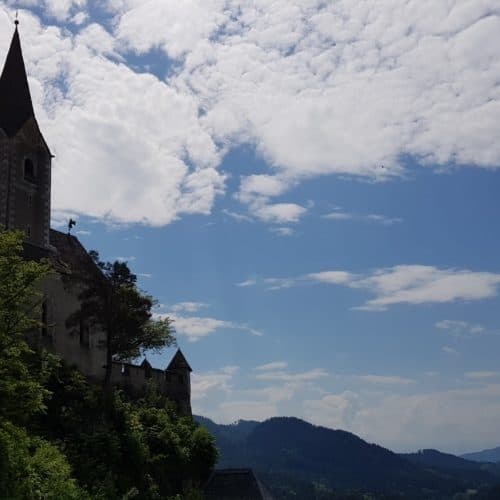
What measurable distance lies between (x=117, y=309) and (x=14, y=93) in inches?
749

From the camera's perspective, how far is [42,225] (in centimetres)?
5456

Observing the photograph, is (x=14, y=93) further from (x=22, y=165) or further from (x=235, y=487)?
(x=235, y=487)

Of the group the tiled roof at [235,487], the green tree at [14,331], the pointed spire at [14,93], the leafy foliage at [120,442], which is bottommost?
the tiled roof at [235,487]

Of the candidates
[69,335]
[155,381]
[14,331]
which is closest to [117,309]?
[69,335]

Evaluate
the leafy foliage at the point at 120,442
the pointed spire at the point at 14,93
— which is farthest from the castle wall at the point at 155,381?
the pointed spire at the point at 14,93

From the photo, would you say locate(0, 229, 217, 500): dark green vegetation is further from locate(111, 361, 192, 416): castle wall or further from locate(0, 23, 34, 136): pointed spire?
locate(0, 23, 34, 136): pointed spire

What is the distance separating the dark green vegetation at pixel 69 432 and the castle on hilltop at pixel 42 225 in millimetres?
2505

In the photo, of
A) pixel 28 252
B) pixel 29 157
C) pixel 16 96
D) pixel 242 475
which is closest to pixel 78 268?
pixel 28 252

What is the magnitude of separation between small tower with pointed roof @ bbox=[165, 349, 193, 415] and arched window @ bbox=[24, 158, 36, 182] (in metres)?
18.3

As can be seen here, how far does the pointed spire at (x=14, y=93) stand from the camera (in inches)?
2146

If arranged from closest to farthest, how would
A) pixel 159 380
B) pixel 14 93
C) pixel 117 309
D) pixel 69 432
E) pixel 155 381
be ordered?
pixel 69 432 < pixel 117 309 < pixel 14 93 < pixel 155 381 < pixel 159 380

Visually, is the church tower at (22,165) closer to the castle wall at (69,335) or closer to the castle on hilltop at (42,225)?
the castle on hilltop at (42,225)

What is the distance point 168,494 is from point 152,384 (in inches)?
557

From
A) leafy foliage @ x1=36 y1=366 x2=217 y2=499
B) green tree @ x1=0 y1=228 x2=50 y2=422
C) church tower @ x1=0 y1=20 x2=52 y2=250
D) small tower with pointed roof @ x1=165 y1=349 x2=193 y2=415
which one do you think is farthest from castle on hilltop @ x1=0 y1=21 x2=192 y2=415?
green tree @ x1=0 y1=228 x2=50 y2=422
